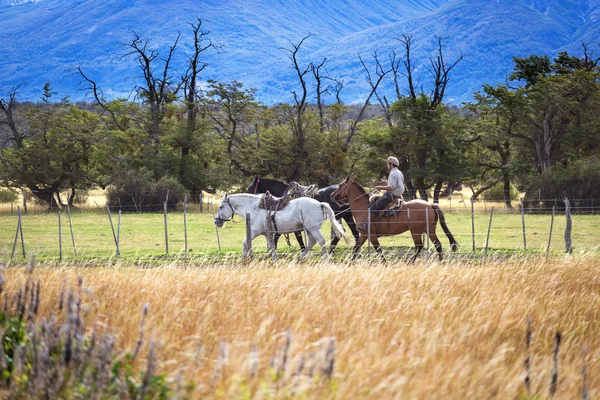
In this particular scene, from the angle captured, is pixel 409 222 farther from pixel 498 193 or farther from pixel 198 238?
pixel 498 193

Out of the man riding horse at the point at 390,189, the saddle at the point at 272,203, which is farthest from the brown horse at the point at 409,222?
the saddle at the point at 272,203

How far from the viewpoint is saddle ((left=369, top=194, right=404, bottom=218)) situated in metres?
15.2

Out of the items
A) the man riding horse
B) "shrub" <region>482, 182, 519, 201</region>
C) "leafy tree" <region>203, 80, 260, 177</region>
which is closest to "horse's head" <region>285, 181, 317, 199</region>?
the man riding horse

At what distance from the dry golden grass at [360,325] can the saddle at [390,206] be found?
21.3ft

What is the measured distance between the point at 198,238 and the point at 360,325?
60.0 ft

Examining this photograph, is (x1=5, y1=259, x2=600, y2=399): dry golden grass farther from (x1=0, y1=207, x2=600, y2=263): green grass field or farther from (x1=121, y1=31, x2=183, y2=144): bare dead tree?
(x1=121, y1=31, x2=183, y2=144): bare dead tree

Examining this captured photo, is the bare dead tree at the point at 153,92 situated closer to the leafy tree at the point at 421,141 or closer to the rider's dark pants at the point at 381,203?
the leafy tree at the point at 421,141

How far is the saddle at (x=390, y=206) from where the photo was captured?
1519 cm

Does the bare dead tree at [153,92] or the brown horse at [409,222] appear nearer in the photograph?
Result: the brown horse at [409,222]

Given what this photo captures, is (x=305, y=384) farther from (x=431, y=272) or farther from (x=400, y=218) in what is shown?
(x=400, y=218)

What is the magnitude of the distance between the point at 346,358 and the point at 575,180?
36.3 metres

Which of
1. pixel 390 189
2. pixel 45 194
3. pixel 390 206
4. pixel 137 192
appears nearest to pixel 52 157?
pixel 45 194

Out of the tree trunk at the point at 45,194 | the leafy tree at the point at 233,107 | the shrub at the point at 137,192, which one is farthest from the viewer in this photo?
the leafy tree at the point at 233,107

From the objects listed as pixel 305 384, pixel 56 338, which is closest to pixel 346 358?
pixel 305 384
